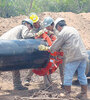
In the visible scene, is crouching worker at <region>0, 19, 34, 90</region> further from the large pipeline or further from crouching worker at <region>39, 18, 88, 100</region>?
crouching worker at <region>39, 18, 88, 100</region>

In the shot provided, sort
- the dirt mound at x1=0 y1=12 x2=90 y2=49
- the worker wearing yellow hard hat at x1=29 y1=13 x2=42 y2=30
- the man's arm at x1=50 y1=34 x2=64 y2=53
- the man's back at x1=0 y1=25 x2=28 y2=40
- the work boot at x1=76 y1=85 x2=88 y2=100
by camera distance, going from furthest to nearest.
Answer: the dirt mound at x1=0 y1=12 x2=90 y2=49 < the worker wearing yellow hard hat at x1=29 y1=13 x2=42 y2=30 < the man's back at x1=0 y1=25 x2=28 y2=40 < the work boot at x1=76 y1=85 x2=88 y2=100 < the man's arm at x1=50 y1=34 x2=64 y2=53

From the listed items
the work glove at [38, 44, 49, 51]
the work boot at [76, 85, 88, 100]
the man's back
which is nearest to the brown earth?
the work boot at [76, 85, 88, 100]

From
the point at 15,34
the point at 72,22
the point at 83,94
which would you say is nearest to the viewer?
the point at 83,94

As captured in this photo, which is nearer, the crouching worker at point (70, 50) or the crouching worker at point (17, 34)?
the crouching worker at point (70, 50)

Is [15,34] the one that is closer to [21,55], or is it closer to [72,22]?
[21,55]

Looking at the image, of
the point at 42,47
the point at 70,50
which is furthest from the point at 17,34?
the point at 70,50

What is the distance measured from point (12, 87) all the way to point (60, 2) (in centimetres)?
2304

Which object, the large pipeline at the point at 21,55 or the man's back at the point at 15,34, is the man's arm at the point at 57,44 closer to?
the large pipeline at the point at 21,55

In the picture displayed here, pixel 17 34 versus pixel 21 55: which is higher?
pixel 17 34

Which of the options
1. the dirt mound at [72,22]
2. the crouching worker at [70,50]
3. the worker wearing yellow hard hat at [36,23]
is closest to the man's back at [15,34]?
the worker wearing yellow hard hat at [36,23]

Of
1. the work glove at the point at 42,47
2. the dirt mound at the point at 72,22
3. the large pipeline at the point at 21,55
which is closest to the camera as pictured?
the large pipeline at the point at 21,55

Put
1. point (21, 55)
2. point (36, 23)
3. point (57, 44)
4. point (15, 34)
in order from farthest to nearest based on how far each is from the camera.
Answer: point (36, 23) < point (15, 34) < point (57, 44) < point (21, 55)

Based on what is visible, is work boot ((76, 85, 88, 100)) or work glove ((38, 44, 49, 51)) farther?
work boot ((76, 85, 88, 100))

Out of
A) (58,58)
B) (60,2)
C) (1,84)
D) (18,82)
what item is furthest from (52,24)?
(60,2)
